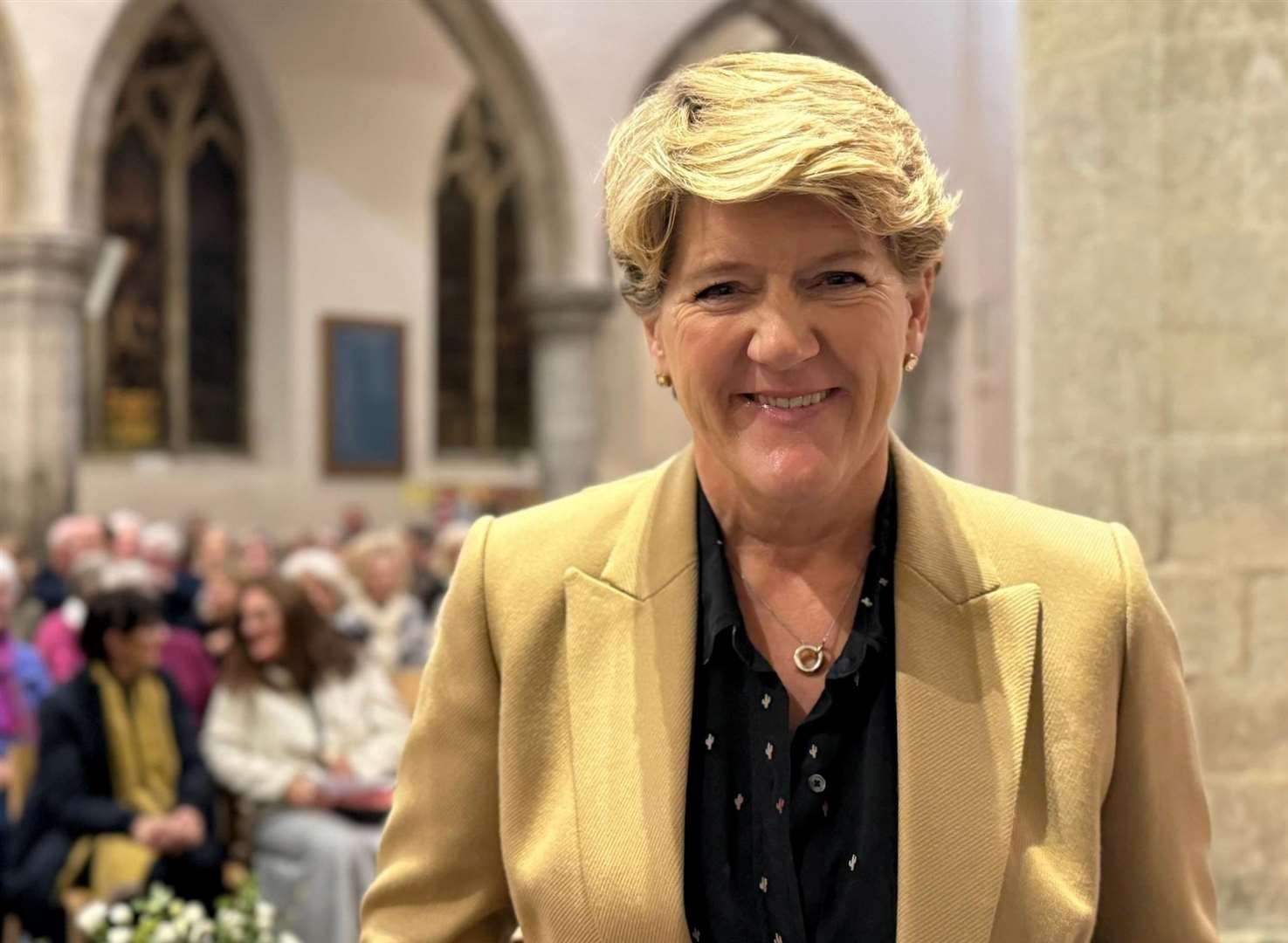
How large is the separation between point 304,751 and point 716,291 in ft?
14.0

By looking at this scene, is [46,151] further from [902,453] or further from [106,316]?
[902,453]

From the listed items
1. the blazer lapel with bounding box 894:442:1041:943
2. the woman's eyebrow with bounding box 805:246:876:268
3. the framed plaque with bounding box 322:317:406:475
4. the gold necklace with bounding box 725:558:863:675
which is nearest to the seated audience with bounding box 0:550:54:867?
the gold necklace with bounding box 725:558:863:675

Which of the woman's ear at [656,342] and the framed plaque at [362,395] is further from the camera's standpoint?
the framed plaque at [362,395]

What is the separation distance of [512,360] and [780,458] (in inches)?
554

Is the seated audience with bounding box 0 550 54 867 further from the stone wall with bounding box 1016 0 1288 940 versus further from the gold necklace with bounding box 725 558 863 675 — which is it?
the gold necklace with bounding box 725 558 863 675

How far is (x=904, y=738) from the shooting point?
57.2 inches

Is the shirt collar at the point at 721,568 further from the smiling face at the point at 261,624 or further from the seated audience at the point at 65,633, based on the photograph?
the seated audience at the point at 65,633

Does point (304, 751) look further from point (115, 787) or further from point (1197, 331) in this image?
point (1197, 331)

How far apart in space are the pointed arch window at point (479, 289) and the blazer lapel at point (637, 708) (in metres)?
13.6

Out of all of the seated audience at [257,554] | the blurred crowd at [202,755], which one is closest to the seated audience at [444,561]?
the seated audience at [257,554]

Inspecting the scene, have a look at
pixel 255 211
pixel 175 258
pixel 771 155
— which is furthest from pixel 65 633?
pixel 255 211

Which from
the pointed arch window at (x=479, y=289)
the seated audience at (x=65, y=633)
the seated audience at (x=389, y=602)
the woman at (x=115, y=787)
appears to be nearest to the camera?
the woman at (x=115, y=787)

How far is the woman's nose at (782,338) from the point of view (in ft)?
4.58

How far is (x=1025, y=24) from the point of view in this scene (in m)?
3.69
